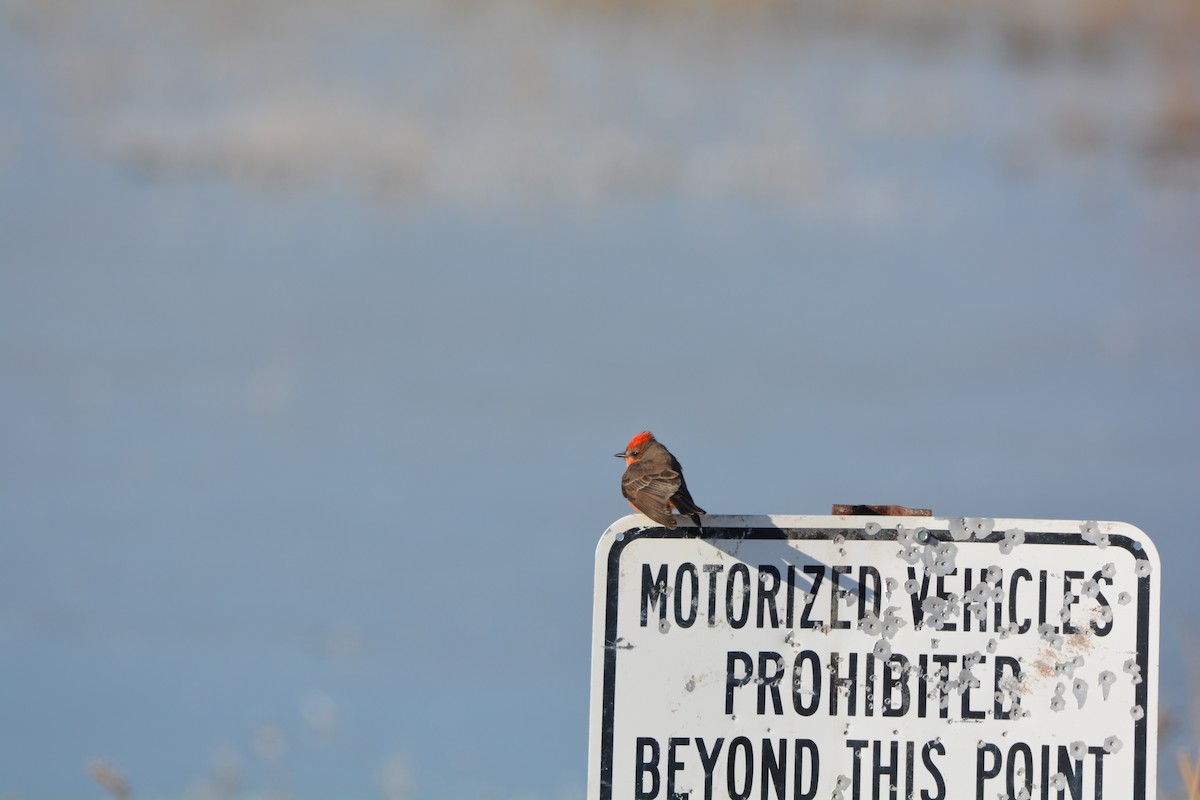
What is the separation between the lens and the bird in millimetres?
4223

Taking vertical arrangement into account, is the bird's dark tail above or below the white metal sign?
above

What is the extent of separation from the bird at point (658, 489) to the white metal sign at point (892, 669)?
186 mm

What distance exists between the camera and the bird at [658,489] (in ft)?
13.9

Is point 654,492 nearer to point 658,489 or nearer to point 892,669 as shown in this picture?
point 658,489

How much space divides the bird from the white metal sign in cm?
19

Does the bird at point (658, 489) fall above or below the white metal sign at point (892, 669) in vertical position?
above

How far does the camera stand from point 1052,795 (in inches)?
160

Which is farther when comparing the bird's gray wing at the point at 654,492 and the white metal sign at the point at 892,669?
the bird's gray wing at the point at 654,492

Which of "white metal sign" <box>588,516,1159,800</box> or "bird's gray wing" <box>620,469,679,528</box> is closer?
"white metal sign" <box>588,516,1159,800</box>

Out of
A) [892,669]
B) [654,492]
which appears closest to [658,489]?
[654,492]

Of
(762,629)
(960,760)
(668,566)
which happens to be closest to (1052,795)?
(960,760)

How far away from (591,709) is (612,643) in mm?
155

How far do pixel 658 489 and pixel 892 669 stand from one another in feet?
2.28

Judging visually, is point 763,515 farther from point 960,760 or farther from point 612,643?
point 960,760
